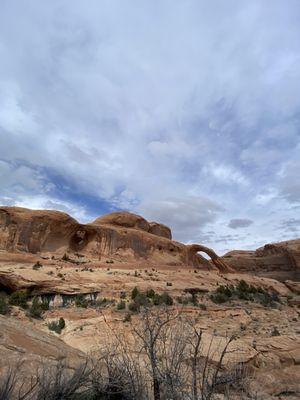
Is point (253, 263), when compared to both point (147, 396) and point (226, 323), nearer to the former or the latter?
point (226, 323)

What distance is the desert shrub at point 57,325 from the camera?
14895 millimetres

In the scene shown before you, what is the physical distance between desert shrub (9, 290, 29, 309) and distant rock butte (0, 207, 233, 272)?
11.5 meters

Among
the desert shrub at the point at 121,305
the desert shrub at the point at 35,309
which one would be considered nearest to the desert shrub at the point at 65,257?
the desert shrub at the point at 35,309

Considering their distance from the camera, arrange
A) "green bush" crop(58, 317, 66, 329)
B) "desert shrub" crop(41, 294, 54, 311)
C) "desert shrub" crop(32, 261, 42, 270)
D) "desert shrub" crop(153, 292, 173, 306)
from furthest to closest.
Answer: "desert shrub" crop(32, 261, 42, 270) < "desert shrub" crop(153, 292, 173, 306) < "desert shrub" crop(41, 294, 54, 311) < "green bush" crop(58, 317, 66, 329)

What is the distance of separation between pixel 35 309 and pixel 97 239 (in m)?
20.5

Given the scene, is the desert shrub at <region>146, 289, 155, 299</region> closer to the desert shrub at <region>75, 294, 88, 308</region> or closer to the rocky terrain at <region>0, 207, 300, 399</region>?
the rocky terrain at <region>0, 207, 300, 399</region>

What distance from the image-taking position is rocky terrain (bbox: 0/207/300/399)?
31.3 ft

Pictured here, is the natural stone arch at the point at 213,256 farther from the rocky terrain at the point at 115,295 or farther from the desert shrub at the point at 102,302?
the desert shrub at the point at 102,302

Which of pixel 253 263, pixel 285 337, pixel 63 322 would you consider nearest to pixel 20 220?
pixel 63 322

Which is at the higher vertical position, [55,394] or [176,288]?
[176,288]

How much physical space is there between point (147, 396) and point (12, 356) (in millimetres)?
1840

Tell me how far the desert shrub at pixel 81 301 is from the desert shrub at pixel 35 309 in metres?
2.24

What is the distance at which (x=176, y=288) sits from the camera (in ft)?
86.2

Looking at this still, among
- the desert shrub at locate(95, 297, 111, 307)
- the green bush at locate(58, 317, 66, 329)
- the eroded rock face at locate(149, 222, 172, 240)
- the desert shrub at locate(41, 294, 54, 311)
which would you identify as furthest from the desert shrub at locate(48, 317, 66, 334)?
the eroded rock face at locate(149, 222, 172, 240)
